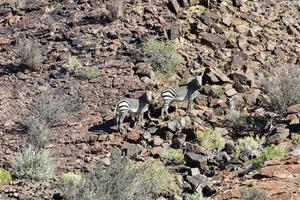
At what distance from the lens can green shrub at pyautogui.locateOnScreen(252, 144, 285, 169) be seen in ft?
38.5

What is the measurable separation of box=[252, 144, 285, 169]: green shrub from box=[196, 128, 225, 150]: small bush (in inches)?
63.7

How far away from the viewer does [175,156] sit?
1290 centimetres

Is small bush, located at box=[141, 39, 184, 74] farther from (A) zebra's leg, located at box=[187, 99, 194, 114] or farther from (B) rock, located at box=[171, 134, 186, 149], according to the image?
(B) rock, located at box=[171, 134, 186, 149]

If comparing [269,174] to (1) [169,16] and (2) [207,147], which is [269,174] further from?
(1) [169,16]

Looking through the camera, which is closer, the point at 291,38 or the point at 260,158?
the point at 260,158

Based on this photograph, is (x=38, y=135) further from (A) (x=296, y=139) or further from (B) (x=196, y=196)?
(A) (x=296, y=139)

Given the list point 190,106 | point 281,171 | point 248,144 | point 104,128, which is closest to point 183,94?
point 190,106

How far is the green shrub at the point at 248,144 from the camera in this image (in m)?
13.0

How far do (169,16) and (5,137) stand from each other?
7628 mm

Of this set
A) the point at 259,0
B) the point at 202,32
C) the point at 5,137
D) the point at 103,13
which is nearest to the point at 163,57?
the point at 202,32

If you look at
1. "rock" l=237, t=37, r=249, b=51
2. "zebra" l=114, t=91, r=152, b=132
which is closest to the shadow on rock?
"zebra" l=114, t=91, r=152, b=132

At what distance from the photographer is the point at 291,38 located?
68.1 ft

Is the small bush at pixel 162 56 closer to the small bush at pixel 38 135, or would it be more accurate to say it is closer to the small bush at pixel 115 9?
the small bush at pixel 115 9

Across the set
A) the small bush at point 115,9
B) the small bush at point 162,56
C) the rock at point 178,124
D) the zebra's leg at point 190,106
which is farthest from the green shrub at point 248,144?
the small bush at point 115,9
